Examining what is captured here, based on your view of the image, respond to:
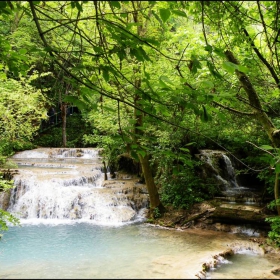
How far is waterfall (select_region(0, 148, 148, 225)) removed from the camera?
10.7m

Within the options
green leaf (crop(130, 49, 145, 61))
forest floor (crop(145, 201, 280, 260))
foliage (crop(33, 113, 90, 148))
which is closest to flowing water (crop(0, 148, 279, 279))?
forest floor (crop(145, 201, 280, 260))

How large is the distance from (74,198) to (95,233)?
9.44 feet

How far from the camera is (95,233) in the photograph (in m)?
8.80

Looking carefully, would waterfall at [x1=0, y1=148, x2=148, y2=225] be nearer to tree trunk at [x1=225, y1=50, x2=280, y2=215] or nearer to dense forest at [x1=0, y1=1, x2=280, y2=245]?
dense forest at [x1=0, y1=1, x2=280, y2=245]

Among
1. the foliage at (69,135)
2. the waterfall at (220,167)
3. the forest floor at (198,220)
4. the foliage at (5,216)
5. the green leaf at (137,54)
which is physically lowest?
the forest floor at (198,220)

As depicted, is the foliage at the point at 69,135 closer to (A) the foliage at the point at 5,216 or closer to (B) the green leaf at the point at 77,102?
(A) the foliage at the point at 5,216

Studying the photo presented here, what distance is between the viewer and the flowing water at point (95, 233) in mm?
6126

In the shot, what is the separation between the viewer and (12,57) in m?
2.44

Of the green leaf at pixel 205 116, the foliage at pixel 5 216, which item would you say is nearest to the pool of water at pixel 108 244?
the foliage at pixel 5 216

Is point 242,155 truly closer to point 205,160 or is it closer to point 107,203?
point 205,160

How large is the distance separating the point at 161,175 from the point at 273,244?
5318 millimetres

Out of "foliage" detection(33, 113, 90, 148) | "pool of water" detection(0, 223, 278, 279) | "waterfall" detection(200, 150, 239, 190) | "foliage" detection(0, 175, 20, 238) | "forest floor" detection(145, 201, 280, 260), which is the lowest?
"pool of water" detection(0, 223, 278, 279)

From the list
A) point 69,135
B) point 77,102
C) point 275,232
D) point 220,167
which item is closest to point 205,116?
point 77,102

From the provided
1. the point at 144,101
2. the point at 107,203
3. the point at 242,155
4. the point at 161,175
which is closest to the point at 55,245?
the point at 107,203
